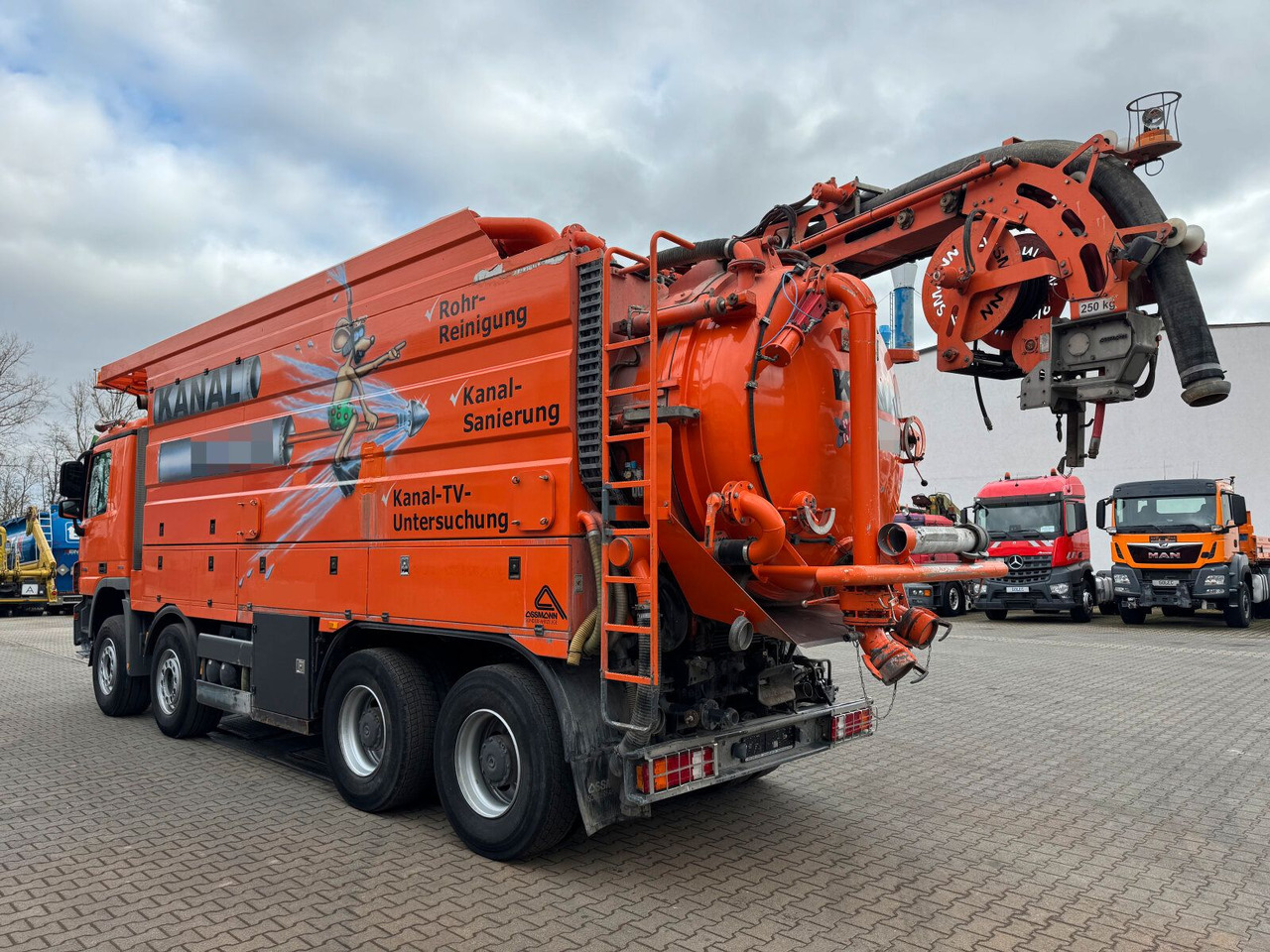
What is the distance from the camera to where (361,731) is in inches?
223

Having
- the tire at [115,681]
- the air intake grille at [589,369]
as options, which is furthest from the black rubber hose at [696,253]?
the tire at [115,681]

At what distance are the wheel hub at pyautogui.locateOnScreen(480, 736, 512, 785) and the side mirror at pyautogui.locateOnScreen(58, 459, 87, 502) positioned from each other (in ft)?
23.9

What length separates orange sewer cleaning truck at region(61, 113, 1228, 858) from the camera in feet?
14.3

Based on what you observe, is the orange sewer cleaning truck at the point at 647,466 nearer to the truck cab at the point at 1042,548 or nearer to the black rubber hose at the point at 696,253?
the black rubber hose at the point at 696,253

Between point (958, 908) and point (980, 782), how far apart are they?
7.94 feet

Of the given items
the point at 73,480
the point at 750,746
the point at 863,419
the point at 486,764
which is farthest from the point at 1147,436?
the point at 73,480

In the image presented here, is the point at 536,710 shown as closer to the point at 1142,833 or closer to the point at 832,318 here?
the point at 832,318

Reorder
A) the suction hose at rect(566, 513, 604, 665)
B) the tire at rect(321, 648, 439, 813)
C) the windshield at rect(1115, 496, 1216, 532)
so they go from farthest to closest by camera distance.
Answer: the windshield at rect(1115, 496, 1216, 532)
the tire at rect(321, 648, 439, 813)
the suction hose at rect(566, 513, 604, 665)

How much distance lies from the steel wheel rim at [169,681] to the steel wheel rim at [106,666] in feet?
3.14

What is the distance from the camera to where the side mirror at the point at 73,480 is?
969 centimetres

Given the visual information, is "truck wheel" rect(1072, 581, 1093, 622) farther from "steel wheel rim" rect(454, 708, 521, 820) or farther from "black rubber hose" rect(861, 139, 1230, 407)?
"steel wheel rim" rect(454, 708, 521, 820)

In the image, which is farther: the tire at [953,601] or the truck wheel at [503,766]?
A: the tire at [953,601]

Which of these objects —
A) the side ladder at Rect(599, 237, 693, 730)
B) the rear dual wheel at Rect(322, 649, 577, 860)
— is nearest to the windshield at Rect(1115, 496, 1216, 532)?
the side ladder at Rect(599, 237, 693, 730)

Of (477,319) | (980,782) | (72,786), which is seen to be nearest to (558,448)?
(477,319)
